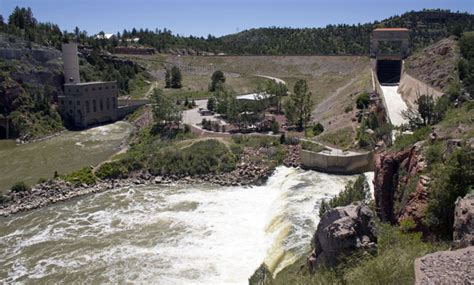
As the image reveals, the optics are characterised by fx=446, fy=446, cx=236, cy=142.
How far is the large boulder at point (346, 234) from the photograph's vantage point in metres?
12.1

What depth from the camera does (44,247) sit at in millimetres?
26266

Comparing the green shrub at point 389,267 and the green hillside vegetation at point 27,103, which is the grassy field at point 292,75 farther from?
the green shrub at point 389,267

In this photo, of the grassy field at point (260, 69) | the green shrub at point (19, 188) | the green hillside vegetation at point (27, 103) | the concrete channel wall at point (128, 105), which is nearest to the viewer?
the green shrub at point (19, 188)

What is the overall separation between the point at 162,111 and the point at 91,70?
107 feet

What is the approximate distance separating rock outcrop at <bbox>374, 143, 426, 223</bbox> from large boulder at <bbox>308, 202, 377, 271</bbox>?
190 inches

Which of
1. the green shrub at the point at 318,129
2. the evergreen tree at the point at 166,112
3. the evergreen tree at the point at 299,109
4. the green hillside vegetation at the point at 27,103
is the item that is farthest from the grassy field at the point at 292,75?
the green hillside vegetation at the point at 27,103

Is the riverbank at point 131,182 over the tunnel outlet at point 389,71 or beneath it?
beneath

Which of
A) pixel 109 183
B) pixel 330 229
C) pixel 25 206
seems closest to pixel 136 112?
pixel 109 183

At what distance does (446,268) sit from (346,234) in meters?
4.83

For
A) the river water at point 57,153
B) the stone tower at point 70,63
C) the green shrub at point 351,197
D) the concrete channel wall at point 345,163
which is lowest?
the river water at point 57,153

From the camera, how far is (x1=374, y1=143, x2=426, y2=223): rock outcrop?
17.3 metres

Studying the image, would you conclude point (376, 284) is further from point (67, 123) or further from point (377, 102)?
point (67, 123)

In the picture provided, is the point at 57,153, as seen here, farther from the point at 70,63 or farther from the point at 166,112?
the point at 70,63

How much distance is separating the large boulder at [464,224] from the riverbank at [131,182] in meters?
25.4
